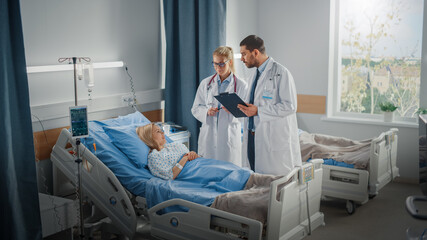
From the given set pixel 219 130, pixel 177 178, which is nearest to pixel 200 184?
pixel 177 178

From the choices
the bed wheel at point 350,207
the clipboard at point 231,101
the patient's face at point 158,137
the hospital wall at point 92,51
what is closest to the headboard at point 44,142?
the hospital wall at point 92,51

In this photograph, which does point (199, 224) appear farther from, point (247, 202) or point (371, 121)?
point (371, 121)

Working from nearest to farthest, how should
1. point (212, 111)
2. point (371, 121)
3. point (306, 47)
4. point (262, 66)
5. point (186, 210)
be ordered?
point (186, 210) < point (262, 66) < point (212, 111) < point (371, 121) < point (306, 47)

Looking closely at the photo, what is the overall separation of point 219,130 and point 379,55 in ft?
7.24

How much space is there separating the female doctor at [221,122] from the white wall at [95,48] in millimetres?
734

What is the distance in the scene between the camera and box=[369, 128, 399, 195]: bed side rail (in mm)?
3770

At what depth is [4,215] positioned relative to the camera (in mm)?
2600

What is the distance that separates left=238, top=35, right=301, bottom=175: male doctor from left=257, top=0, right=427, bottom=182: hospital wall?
187 centimetres

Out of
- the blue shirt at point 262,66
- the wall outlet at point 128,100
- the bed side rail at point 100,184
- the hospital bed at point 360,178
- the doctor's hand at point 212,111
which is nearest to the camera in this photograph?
the bed side rail at point 100,184

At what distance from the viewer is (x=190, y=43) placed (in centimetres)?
412

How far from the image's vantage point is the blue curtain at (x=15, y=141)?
254 centimetres

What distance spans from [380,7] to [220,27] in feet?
5.82

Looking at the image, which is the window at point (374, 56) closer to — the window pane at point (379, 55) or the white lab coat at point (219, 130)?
the window pane at point (379, 55)

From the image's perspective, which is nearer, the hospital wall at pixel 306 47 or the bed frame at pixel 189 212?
the bed frame at pixel 189 212
